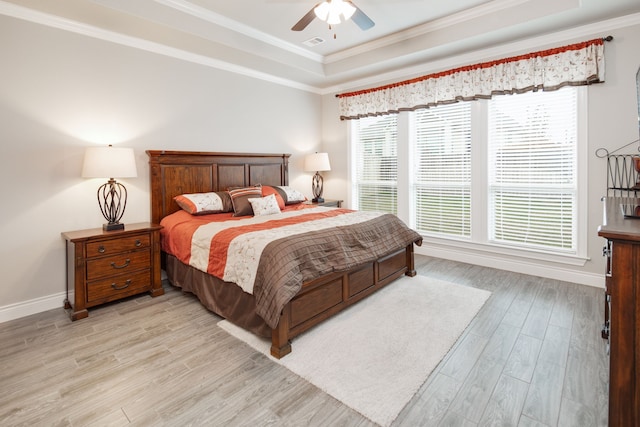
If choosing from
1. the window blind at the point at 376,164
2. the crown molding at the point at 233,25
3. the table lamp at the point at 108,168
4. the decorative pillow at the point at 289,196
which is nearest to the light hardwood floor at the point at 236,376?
the table lamp at the point at 108,168

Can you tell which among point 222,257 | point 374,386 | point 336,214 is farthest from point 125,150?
point 374,386

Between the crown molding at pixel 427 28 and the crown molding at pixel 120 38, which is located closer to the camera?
the crown molding at pixel 120 38

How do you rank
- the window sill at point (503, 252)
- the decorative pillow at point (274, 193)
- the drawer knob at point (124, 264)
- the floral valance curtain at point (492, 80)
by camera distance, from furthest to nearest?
the decorative pillow at point (274, 193) → the window sill at point (503, 252) → the floral valance curtain at point (492, 80) → the drawer knob at point (124, 264)

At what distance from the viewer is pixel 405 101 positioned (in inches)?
188

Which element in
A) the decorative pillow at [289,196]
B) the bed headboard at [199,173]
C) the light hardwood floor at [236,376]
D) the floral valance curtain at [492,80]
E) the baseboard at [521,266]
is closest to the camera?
the light hardwood floor at [236,376]

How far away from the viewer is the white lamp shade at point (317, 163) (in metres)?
5.36

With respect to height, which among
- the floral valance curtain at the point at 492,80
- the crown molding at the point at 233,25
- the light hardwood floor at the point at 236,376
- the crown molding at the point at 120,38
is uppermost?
the crown molding at the point at 233,25

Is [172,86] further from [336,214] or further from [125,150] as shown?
[336,214]

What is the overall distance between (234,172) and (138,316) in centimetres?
223

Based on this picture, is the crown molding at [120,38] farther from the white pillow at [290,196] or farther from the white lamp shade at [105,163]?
the white pillow at [290,196]

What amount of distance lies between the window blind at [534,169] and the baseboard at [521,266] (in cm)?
24

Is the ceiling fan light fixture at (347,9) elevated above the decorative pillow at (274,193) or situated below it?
above

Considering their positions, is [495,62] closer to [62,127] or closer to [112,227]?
[112,227]

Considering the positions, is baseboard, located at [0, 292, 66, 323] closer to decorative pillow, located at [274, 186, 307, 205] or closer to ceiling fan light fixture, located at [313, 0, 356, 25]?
decorative pillow, located at [274, 186, 307, 205]
